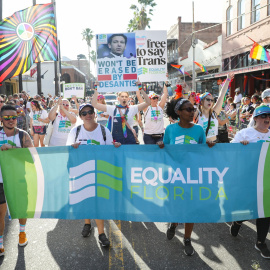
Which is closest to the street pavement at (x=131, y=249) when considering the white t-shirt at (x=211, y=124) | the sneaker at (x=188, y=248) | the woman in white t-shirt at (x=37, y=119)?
the sneaker at (x=188, y=248)

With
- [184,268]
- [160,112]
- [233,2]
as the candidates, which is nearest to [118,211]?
[184,268]

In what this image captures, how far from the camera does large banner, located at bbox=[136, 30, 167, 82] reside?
6230 mm

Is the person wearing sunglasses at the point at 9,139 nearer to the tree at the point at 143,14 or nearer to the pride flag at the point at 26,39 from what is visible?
the pride flag at the point at 26,39

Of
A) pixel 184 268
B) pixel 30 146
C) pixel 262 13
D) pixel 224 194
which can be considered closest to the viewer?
pixel 184 268

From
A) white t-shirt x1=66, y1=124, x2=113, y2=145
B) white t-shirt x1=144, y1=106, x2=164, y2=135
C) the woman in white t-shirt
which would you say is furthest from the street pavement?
the woman in white t-shirt

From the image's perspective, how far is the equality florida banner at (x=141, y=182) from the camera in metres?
3.51

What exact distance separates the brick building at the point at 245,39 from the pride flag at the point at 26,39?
45.3ft

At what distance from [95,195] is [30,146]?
1104mm

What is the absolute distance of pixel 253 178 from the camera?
3.52 meters

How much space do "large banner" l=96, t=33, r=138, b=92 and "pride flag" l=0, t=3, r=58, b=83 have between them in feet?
3.36

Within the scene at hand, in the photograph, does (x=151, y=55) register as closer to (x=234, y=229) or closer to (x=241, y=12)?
(x=234, y=229)

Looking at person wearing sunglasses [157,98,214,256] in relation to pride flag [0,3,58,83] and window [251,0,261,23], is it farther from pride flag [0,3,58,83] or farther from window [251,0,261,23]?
window [251,0,261,23]

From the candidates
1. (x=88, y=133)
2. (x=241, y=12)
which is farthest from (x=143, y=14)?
(x=88, y=133)

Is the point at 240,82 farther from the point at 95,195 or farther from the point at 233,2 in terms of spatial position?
the point at 95,195
